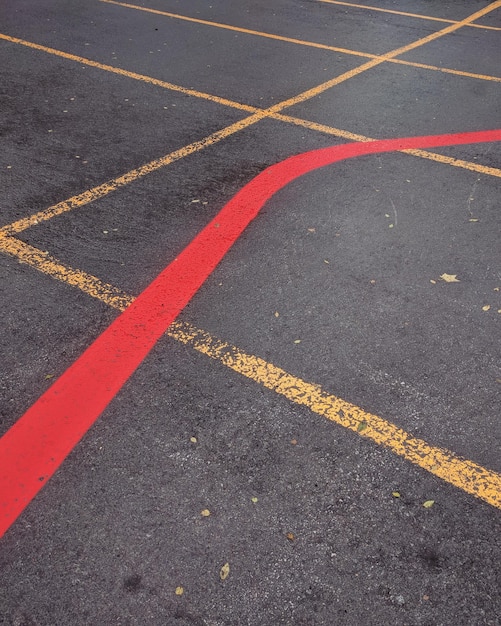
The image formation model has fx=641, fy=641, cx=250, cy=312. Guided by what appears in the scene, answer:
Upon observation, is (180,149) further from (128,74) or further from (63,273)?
(128,74)

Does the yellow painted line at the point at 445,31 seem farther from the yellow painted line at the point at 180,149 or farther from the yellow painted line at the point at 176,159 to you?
the yellow painted line at the point at 176,159

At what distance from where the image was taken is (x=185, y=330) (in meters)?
3.86

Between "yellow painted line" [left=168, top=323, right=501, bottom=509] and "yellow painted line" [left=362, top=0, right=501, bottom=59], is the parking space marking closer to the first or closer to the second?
"yellow painted line" [left=362, top=0, right=501, bottom=59]

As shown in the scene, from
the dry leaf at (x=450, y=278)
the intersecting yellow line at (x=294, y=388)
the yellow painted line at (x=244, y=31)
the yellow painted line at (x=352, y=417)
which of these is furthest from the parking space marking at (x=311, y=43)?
the yellow painted line at (x=352, y=417)

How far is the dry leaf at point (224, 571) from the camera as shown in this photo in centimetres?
258

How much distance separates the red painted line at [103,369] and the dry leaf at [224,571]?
0.94 metres

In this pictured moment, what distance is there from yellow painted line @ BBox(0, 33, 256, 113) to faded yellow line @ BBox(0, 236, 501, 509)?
142 inches

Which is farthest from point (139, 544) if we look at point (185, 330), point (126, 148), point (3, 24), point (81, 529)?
point (3, 24)

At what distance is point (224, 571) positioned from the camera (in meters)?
2.60

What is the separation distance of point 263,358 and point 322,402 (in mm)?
467

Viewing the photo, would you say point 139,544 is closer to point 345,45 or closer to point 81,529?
point 81,529

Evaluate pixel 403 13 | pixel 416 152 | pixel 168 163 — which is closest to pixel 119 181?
pixel 168 163

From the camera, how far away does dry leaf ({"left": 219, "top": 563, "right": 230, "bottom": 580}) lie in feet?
8.47

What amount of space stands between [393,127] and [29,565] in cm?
547
